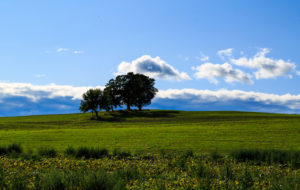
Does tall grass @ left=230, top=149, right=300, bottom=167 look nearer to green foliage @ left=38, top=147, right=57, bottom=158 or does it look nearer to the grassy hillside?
the grassy hillside

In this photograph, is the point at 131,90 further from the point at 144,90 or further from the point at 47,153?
the point at 47,153

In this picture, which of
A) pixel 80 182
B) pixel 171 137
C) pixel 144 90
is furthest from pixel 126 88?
pixel 80 182

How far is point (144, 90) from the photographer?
111938 millimetres

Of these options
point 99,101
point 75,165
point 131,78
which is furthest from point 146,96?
point 75,165

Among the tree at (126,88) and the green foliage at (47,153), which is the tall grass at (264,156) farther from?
the tree at (126,88)

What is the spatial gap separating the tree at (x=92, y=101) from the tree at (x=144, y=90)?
1874cm

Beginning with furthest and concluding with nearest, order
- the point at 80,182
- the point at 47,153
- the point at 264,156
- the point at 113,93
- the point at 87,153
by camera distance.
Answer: the point at 113,93
the point at 47,153
the point at 87,153
the point at 264,156
the point at 80,182

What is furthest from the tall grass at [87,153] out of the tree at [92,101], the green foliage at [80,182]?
the tree at [92,101]

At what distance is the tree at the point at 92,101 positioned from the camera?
3634 inches

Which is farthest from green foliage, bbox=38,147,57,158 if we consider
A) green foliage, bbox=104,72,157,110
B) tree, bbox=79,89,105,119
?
green foliage, bbox=104,72,157,110

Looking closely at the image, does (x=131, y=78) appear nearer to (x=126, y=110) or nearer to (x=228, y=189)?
(x=126, y=110)

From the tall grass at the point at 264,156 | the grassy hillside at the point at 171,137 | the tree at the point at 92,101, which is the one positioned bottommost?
the grassy hillside at the point at 171,137

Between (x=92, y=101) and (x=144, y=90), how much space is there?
25.6 m

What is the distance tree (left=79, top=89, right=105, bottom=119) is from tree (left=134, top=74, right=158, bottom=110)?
18.7 metres
